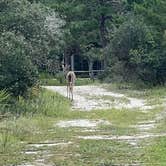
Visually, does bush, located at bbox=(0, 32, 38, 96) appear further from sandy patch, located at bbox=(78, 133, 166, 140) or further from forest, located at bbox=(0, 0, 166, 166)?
sandy patch, located at bbox=(78, 133, 166, 140)

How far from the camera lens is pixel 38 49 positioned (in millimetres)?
30156

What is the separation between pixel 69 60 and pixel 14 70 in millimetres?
44701

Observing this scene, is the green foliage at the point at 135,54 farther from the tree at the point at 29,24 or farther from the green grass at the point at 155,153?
the green grass at the point at 155,153

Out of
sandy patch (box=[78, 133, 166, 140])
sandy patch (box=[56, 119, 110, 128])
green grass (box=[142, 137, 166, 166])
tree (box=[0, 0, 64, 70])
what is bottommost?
sandy patch (box=[56, 119, 110, 128])

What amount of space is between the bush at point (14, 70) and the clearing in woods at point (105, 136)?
6.72ft

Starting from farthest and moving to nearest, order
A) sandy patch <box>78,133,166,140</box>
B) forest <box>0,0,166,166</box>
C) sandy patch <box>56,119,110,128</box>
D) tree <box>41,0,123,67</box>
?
tree <box>41,0,123,67</box>, sandy patch <box>56,119,110,128</box>, forest <box>0,0,166,166</box>, sandy patch <box>78,133,166,140</box>

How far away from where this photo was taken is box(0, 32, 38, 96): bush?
81.4 ft

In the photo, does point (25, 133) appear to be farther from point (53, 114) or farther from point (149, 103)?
point (149, 103)

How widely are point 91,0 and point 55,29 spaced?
25467 millimetres

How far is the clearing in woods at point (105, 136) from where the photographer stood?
1426 centimetres

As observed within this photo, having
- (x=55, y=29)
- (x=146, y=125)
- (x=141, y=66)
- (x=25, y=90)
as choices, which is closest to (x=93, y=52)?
(x=141, y=66)

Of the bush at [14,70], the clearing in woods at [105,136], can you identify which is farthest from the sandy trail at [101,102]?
the bush at [14,70]

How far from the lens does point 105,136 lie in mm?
18641

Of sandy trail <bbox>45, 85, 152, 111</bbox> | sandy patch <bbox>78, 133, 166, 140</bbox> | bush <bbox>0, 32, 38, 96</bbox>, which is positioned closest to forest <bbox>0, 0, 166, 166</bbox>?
bush <bbox>0, 32, 38, 96</bbox>
